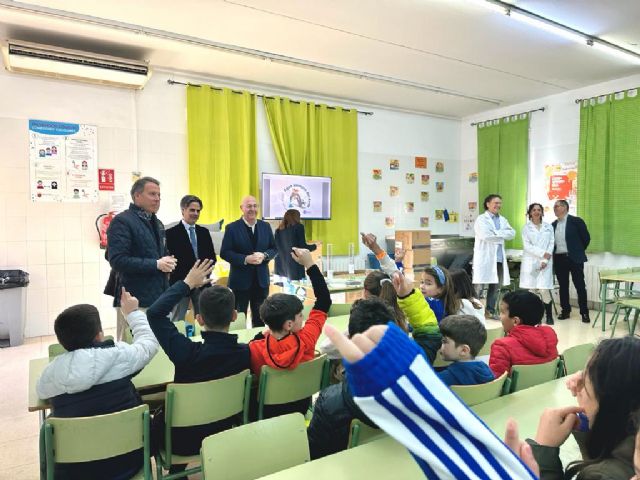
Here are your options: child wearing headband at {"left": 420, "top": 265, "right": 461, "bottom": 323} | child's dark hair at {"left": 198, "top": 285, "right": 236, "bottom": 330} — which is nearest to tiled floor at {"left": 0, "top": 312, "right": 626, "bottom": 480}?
child's dark hair at {"left": 198, "top": 285, "right": 236, "bottom": 330}

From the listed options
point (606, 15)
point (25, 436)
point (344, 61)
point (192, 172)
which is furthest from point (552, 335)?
point (192, 172)

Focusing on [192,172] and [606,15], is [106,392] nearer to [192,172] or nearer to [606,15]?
[192,172]

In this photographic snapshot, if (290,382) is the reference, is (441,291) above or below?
above

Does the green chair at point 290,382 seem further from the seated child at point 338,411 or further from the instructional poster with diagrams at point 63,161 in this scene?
the instructional poster with diagrams at point 63,161

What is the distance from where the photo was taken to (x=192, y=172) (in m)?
5.68

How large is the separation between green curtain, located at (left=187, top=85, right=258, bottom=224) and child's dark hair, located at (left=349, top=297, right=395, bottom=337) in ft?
14.4

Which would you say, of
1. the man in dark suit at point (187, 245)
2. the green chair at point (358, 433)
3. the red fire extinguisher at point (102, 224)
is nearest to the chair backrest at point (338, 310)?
the man in dark suit at point (187, 245)

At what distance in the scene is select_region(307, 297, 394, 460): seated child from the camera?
158cm

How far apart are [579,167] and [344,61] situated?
3790mm

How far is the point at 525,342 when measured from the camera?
7.02ft

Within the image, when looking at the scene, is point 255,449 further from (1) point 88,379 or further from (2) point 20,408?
(2) point 20,408

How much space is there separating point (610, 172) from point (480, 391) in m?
5.78

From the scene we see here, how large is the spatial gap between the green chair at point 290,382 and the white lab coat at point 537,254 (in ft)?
15.2

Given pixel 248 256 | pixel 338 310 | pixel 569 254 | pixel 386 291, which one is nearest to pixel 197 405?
pixel 386 291
